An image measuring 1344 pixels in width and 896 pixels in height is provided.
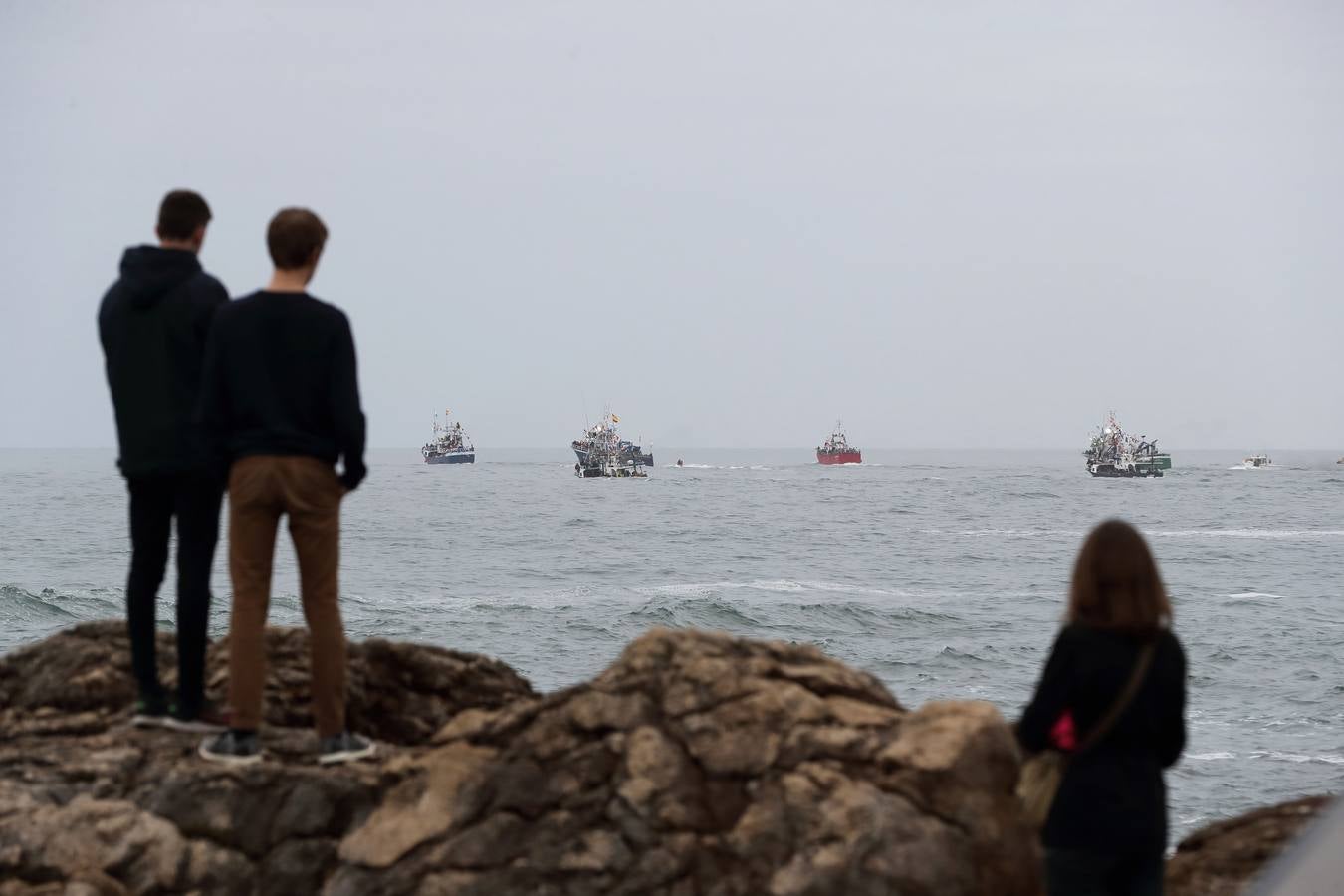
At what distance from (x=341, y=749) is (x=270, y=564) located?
0.84m

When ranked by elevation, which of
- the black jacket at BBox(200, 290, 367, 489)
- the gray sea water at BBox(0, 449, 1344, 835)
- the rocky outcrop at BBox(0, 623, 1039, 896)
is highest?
the black jacket at BBox(200, 290, 367, 489)

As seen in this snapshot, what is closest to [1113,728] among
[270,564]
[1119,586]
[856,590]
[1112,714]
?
[1112,714]

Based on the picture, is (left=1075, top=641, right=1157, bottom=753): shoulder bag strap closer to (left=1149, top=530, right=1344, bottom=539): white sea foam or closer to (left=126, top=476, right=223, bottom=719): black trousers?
(left=126, top=476, right=223, bottom=719): black trousers

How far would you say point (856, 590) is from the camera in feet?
179

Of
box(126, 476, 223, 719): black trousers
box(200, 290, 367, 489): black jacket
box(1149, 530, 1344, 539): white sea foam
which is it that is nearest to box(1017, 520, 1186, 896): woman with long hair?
box(200, 290, 367, 489): black jacket

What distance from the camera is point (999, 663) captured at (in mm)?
35781

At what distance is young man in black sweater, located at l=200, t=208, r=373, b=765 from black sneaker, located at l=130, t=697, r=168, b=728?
0.59 m

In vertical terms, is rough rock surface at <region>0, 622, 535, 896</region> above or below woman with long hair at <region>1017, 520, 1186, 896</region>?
below

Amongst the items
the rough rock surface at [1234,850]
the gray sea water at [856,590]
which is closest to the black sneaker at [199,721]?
the rough rock surface at [1234,850]

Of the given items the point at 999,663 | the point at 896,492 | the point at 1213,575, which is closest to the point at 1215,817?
the point at 999,663

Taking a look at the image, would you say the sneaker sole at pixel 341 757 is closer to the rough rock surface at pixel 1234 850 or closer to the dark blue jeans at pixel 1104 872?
the dark blue jeans at pixel 1104 872

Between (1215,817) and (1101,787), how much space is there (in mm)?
18277

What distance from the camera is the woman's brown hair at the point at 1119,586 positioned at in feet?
12.8

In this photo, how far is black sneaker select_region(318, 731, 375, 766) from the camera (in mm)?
5480
